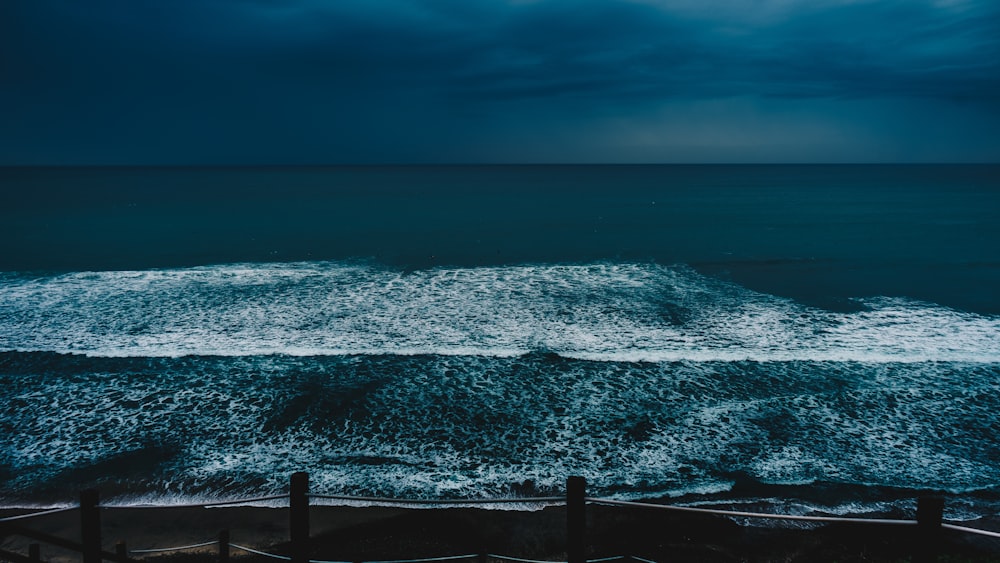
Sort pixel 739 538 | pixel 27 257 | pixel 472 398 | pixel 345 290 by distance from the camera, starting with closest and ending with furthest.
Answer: pixel 739 538
pixel 472 398
pixel 345 290
pixel 27 257

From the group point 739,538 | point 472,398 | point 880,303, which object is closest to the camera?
point 739,538

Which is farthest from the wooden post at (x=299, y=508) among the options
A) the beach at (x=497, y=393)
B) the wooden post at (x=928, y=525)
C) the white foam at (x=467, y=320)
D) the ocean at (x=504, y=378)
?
the white foam at (x=467, y=320)

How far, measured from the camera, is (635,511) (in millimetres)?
8859

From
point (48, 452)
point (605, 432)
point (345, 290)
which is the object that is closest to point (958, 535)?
point (605, 432)

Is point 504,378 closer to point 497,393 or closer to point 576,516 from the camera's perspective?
point 497,393

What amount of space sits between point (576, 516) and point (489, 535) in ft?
13.0

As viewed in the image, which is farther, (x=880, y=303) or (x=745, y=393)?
(x=880, y=303)

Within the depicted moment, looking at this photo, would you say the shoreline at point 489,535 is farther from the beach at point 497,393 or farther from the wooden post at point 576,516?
the wooden post at point 576,516

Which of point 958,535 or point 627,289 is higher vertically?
point 627,289

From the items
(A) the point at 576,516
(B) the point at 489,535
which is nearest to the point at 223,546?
(B) the point at 489,535

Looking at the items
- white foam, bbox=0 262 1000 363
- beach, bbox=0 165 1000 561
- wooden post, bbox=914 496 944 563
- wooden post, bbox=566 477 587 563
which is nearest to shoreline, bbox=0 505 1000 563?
beach, bbox=0 165 1000 561

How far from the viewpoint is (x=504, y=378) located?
1412 centimetres

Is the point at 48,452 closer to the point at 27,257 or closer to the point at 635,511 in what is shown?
the point at 635,511

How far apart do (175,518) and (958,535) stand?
1110 cm
